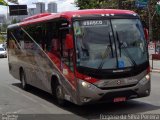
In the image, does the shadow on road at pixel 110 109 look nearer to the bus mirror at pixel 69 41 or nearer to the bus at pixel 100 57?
the bus at pixel 100 57

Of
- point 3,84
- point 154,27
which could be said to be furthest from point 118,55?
point 154,27

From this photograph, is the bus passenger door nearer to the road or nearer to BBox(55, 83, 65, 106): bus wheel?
Result: BBox(55, 83, 65, 106): bus wheel

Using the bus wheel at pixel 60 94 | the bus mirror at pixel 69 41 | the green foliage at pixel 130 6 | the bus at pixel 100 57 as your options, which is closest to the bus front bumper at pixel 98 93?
the bus at pixel 100 57

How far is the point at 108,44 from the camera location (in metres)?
10.6

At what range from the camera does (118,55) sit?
1066 cm

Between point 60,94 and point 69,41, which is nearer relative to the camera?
point 69,41

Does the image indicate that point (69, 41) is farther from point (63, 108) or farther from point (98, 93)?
point (63, 108)

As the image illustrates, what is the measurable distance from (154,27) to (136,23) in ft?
156

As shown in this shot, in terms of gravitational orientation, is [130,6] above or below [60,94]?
above

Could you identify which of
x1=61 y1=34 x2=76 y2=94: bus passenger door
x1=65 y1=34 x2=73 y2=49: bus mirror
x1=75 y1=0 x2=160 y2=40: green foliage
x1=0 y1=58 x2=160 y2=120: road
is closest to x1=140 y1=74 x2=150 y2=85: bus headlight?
x1=0 y1=58 x2=160 y2=120: road

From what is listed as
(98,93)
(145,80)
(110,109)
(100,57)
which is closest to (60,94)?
(110,109)

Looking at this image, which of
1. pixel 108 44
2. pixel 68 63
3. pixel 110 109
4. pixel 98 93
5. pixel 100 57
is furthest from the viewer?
pixel 110 109

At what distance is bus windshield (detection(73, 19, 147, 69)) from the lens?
10.5m

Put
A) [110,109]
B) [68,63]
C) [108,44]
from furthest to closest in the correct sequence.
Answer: [110,109], [68,63], [108,44]
